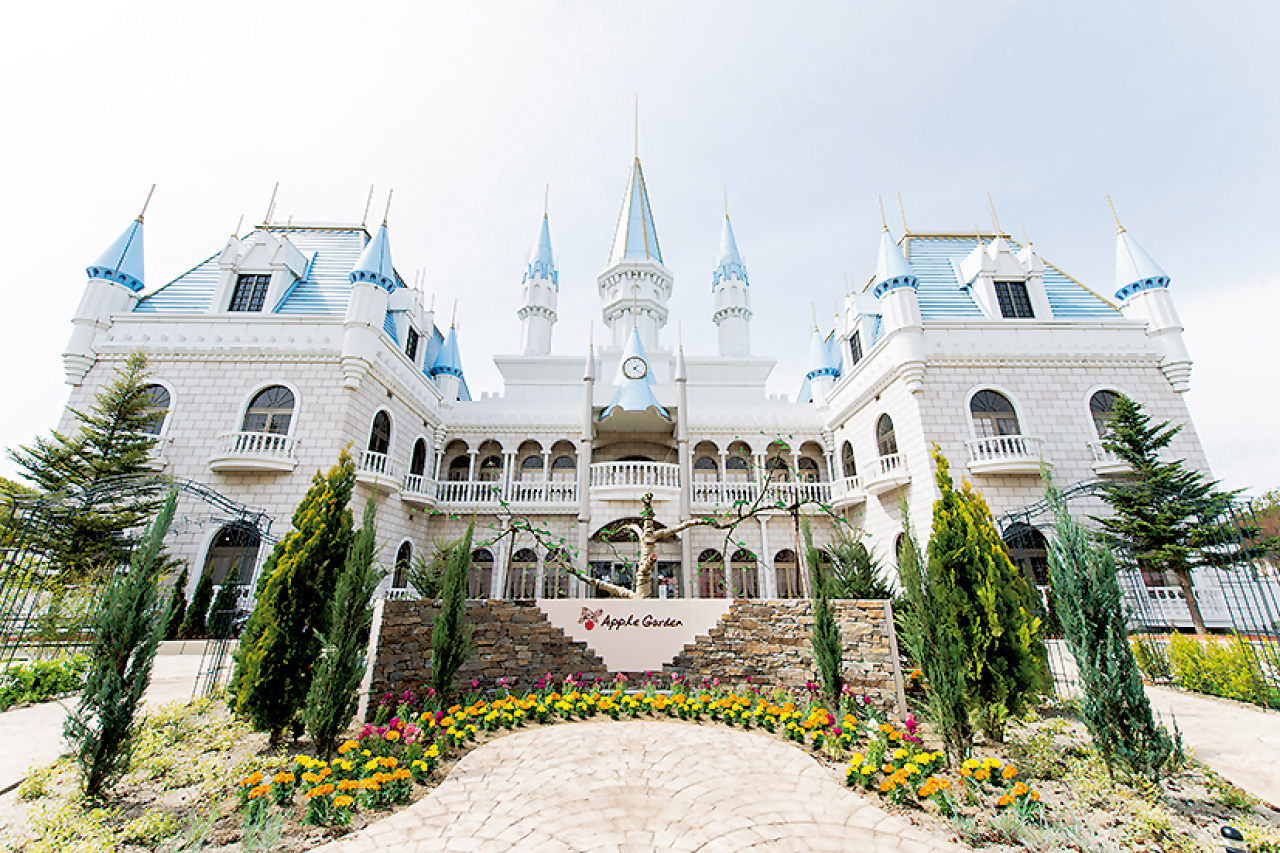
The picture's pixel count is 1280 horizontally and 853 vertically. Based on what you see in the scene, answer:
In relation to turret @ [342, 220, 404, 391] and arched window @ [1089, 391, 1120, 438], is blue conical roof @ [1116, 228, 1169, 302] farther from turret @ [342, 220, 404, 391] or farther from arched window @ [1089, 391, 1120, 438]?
turret @ [342, 220, 404, 391]

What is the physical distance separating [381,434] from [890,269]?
57.7 ft

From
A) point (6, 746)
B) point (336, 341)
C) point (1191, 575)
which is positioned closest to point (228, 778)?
point (6, 746)

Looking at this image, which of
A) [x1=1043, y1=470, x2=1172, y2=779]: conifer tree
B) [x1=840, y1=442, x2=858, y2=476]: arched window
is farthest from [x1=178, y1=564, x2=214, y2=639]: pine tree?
[x1=840, y1=442, x2=858, y2=476]: arched window

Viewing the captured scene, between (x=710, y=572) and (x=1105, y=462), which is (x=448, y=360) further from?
(x=1105, y=462)

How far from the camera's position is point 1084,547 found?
17.4 feet

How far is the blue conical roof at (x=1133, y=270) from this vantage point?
15.7 m

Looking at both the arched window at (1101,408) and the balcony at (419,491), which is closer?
the arched window at (1101,408)

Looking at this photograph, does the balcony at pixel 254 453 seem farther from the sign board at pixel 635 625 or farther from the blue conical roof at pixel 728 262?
the blue conical roof at pixel 728 262

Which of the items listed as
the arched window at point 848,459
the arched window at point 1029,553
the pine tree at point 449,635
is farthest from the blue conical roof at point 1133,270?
the pine tree at point 449,635

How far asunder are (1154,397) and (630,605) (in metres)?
17.2

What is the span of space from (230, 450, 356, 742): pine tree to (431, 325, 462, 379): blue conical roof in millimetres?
15890

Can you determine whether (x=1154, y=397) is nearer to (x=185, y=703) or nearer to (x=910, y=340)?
(x=910, y=340)

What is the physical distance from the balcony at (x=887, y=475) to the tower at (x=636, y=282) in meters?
14.4

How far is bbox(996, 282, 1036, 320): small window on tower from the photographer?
16625 mm
